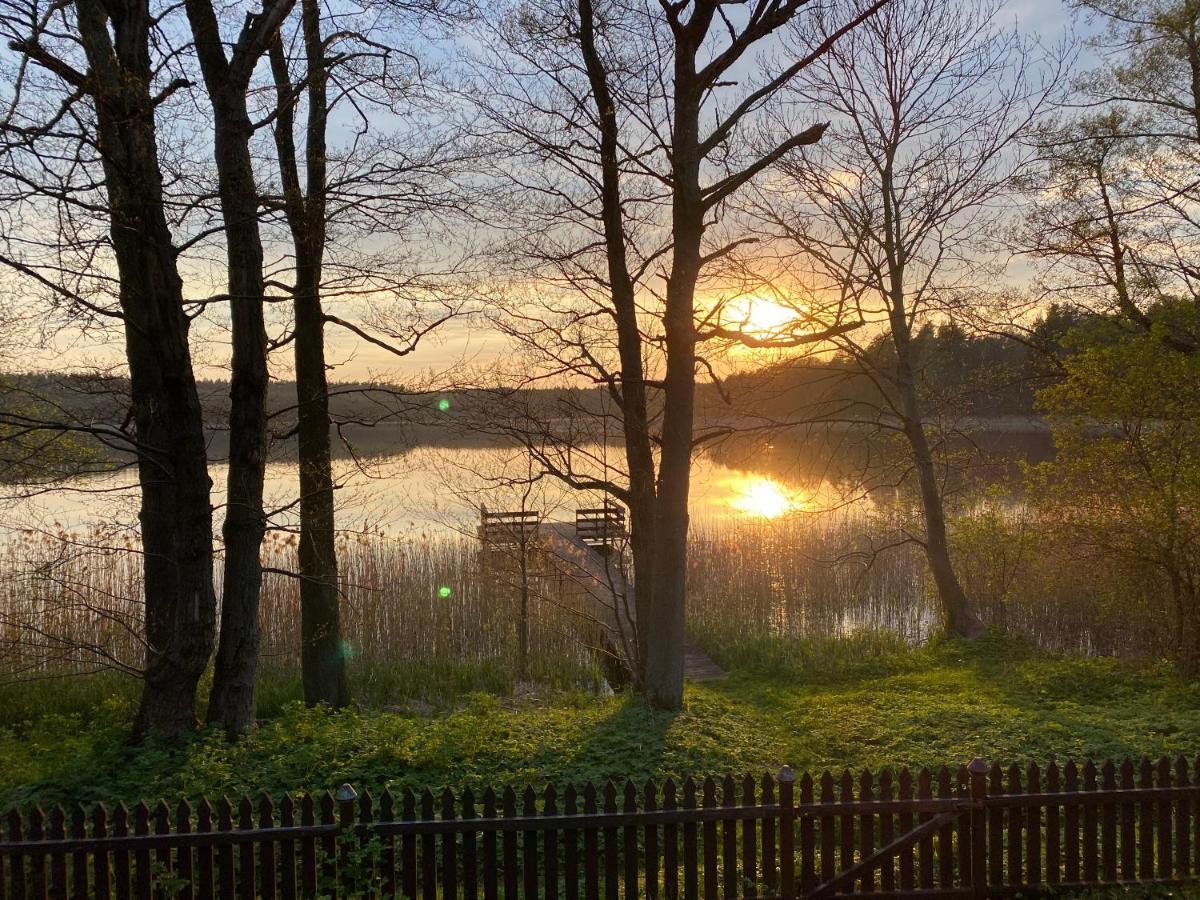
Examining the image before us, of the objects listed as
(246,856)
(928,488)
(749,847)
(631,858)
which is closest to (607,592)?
(928,488)

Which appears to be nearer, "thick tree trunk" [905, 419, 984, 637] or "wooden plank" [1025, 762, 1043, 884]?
"wooden plank" [1025, 762, 1043, 884]

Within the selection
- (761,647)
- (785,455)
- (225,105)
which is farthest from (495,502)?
(785,455)

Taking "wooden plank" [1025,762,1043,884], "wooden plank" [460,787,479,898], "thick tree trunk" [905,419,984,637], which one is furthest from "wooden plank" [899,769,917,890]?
"thick tree trunk" [905,419,984,637]

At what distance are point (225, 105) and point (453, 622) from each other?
29.1 feet

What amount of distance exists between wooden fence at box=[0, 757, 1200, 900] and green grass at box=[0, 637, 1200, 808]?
0.70 metres

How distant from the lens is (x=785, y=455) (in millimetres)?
48031

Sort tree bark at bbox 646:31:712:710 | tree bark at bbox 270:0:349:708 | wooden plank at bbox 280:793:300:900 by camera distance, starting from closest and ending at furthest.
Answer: wooden plank at bbox 280:793:300:900, tree bark at bbox 646:31:712:710, tree bark at bbox 270:0:349:708

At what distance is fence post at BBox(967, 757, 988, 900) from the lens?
16.4 ft

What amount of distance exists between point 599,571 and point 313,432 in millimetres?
9718

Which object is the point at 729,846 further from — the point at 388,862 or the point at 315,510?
the point at 315,510

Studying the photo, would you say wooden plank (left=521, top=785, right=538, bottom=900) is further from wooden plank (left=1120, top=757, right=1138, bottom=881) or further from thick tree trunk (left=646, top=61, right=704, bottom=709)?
thick tree trunk (left=646, top=61, right=704, bottom=709)

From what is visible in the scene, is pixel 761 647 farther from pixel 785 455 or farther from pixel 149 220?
pixel 785 455

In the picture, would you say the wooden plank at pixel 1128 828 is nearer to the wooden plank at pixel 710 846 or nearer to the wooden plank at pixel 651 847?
the wooden plank at pixel 710 846

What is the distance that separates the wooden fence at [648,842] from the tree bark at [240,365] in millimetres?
3006
